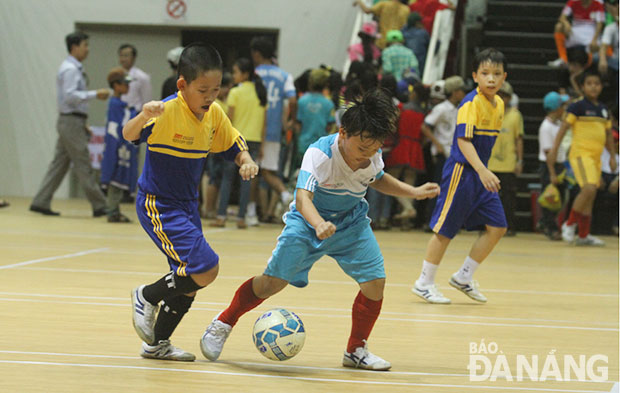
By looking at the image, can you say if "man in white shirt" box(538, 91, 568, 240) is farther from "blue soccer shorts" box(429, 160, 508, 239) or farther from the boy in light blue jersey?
the boy in light blue jersey

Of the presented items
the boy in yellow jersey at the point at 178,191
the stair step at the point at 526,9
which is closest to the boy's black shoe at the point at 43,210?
the stair step at the point at 526,9

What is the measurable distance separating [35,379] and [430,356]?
1.72 meters

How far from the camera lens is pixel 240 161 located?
150 inches

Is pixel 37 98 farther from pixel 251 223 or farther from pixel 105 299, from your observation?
pixel 105 299

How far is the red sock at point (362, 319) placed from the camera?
3.72m

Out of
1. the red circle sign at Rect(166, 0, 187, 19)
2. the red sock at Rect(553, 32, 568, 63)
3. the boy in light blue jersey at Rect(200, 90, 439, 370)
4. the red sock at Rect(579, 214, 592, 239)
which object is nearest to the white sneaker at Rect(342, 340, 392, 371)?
the boy in light blue jersey at Rect(200, 90, 439, 370)

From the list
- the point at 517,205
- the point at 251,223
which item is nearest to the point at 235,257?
the point at 251,223

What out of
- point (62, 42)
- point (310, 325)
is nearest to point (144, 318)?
point (310, 325)

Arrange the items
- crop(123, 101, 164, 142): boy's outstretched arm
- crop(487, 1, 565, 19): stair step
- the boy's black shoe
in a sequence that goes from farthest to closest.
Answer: crop(487, 1, 565, 19): stair step < the boy's black shoe < crop(123, 101, 164, 142): boy's outstretched arm

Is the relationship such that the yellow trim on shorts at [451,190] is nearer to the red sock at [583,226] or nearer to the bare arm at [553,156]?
the bare arm at [553,156]

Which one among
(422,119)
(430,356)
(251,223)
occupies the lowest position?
(251,223)

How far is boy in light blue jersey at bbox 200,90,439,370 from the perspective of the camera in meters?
3.61

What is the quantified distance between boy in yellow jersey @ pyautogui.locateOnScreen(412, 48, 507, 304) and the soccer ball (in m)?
2.14

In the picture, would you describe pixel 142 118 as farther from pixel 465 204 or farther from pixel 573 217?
pixel 573 217
